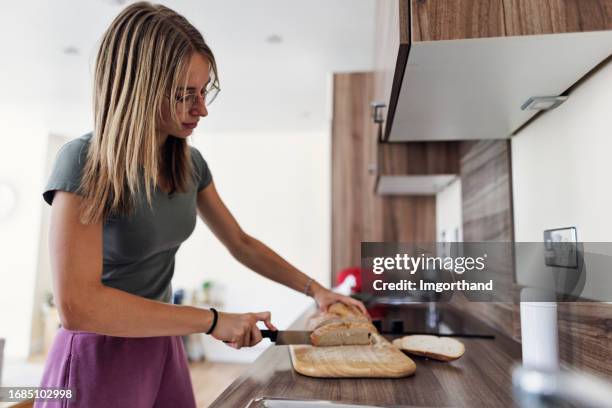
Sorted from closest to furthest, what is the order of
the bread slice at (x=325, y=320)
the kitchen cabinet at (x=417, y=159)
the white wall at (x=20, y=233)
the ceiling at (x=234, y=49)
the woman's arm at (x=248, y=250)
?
the bread slice at (x=325, y=320)
the woman's arm at (x=248, y=250)
the kitchen cabinet at (x=417, y=159)
the ceiling at (x=234, y=49)
the white wall at (x=20, y=233)

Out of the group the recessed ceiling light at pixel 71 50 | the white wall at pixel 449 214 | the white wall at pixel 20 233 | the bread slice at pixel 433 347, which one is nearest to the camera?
the bread slice at pixel 433 347

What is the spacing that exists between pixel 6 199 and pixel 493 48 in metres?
5.05

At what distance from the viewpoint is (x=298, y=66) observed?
9.34ft

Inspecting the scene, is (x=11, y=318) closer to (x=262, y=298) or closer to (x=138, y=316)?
(x=262, y=298)

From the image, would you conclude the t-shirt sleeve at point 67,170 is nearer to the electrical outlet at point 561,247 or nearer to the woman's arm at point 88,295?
the woman's arm at point 88,295

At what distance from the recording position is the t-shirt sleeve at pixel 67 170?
65cm

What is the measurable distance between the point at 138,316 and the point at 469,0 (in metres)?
0.67

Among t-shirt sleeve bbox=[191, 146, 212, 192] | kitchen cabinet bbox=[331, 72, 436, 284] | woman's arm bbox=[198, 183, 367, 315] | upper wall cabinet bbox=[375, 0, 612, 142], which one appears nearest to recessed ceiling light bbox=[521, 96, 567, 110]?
upper wall cabinet bbox=[375, 0, 612, 142]

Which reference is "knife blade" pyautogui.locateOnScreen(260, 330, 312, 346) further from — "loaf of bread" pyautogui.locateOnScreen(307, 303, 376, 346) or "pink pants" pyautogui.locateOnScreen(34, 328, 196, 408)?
"pink pants" pyautogui.locateOnScreen(34, 328, 196, 408)

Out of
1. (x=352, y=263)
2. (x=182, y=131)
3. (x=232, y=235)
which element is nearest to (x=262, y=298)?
(x=352, y=263)

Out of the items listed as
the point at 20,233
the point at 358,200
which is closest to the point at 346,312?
the point at 358,200

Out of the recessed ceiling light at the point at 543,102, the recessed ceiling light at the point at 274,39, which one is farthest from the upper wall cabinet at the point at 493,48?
the recessed ceiling light at the point at 274,39

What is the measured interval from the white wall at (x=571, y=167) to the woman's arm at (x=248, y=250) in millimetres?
537

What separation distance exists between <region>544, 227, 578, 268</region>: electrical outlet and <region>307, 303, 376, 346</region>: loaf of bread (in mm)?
394
